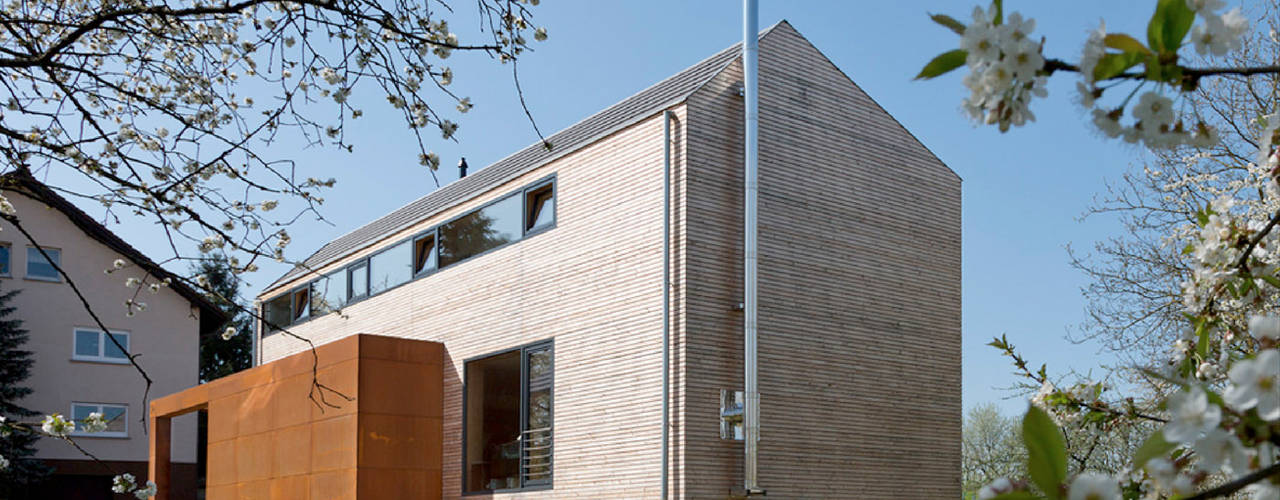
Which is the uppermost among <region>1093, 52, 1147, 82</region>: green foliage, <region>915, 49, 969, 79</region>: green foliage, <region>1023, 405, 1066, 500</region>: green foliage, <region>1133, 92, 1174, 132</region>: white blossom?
<region>915, 49, 969, 79</region>: green foliage

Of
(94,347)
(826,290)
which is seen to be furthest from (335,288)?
(94,347)

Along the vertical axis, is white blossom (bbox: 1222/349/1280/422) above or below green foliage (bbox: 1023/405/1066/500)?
above

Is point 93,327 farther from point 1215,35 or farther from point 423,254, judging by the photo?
point 1215,35

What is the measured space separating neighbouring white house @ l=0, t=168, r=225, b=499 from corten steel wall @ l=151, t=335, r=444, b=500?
724 centimetres

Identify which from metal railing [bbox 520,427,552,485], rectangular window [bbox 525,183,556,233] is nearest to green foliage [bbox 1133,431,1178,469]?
A: metal railing [bbox 520,427,552,485]

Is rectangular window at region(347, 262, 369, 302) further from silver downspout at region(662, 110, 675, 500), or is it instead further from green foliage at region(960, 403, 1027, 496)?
green foliage at region(960, 403, 1027, 496)

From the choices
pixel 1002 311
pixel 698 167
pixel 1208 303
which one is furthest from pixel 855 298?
pixel 1208 303

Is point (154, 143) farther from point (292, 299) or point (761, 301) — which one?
point (292, 299)

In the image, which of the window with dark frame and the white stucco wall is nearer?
the window with dark frame

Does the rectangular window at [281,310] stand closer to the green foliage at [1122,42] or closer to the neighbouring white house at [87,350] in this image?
the neighbouring white house at [87,350]

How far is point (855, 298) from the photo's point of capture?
11023 mm

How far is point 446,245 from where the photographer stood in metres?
13.1

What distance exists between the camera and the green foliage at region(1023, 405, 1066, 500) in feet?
3.74

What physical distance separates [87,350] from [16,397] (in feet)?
7.87
